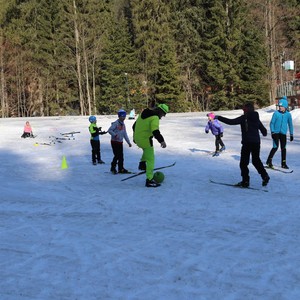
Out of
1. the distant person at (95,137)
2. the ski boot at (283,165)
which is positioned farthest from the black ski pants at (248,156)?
the distant person at (95,137)

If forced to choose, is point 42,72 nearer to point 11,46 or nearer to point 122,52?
point 11,46

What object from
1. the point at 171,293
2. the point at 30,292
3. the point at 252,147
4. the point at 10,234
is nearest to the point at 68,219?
the point at 10,234

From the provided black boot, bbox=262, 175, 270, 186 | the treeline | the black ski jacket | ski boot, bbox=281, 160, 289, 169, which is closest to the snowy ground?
black boot, bbox=262, 175, 270, 186

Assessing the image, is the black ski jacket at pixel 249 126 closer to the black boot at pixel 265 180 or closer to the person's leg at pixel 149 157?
the black boot at pixel 265 180

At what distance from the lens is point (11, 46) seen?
155ft

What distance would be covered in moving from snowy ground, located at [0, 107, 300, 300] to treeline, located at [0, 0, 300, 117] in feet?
130

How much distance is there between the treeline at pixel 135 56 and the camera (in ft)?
158

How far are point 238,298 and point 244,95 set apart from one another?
46.7m

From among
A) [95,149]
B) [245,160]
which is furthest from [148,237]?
[95,149]

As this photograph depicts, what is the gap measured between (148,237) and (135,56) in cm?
4943

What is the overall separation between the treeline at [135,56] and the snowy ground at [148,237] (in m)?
39.7

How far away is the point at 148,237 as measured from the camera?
16.6ft

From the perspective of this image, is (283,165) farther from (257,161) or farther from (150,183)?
(150,183)

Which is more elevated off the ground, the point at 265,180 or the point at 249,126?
the point at 249,126
